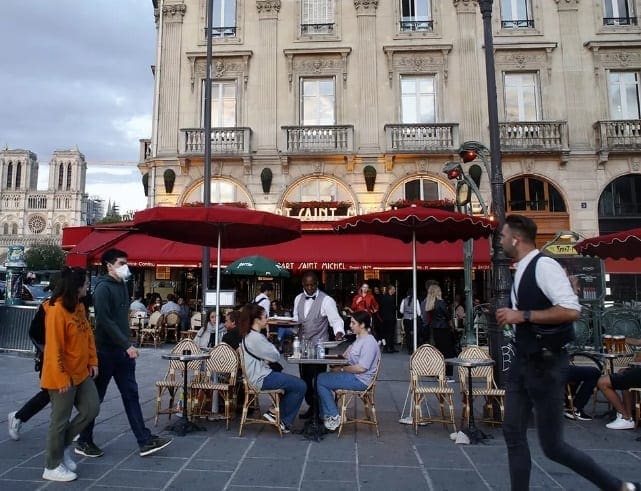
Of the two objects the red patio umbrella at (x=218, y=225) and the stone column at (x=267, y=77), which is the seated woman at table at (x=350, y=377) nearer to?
the red patio umbrella at (x=218, y=225)

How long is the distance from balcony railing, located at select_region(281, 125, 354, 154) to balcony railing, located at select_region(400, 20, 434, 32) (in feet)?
14.1

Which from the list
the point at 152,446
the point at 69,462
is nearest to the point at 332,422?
the point at 152,446

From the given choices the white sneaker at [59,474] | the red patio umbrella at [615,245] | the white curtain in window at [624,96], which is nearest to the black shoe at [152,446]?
the white sneaker at [59,474]

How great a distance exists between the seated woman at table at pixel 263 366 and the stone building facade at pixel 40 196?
137 meters

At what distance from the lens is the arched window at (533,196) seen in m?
17.0

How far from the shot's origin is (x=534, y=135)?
16.8m

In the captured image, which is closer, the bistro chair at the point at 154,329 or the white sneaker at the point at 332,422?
the white sneaker at the point at 332,422

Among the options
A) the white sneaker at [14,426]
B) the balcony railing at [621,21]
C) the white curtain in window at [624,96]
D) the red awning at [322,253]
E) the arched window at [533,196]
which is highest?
the balcony railing at [621,21]

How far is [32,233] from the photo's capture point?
130 metres

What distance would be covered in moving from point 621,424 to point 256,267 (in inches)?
357

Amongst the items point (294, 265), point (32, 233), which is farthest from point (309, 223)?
point (32, 233)

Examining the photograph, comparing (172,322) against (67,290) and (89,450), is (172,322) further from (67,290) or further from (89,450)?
(67,290)

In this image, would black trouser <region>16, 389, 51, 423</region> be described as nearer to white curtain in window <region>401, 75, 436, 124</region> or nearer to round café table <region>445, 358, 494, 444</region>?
round café table <region>445, 358, 494, 444</region>

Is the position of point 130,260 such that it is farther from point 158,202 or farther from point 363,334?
point 363,334
